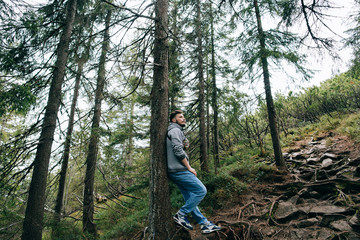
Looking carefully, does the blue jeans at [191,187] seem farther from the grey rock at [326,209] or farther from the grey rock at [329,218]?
the grey rock at [326,209]

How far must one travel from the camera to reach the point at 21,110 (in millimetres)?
4359

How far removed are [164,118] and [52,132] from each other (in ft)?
13.8

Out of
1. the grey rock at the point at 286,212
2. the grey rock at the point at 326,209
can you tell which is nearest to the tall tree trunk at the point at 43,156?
the grey rock at the point at 286,212

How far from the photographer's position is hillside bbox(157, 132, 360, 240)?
130 inches

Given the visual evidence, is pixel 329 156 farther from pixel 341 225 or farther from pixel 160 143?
pixel 160 143

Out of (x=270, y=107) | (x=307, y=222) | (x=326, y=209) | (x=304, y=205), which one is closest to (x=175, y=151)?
(x=307, y=222)

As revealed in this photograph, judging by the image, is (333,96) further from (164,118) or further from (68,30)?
(68,30)

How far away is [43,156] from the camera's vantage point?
195 inches

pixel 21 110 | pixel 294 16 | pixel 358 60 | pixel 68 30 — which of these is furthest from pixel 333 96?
pixel 21 110

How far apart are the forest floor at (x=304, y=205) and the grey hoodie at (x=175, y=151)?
130 centimetres

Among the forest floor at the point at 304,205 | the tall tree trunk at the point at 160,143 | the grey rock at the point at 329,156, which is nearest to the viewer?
the tall tree trunk at the point at 160,143

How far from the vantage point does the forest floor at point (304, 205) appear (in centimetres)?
329

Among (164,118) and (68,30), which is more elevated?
(68,30)

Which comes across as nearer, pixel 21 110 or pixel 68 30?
pixel 21 110
